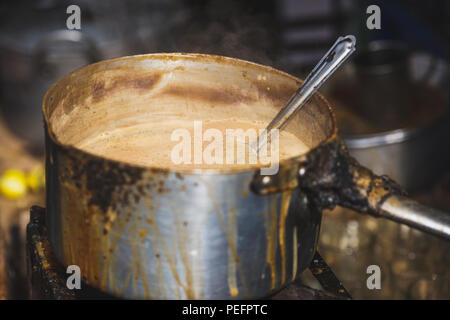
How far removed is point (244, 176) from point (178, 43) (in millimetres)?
3265

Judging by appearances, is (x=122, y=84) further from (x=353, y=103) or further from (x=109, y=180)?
(x=353, y=103)

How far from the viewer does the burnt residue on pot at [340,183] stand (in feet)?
3.66

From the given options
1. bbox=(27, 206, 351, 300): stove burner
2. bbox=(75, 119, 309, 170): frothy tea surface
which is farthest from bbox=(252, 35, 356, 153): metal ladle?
bbox=(27, 206, 351, 300): stove burner

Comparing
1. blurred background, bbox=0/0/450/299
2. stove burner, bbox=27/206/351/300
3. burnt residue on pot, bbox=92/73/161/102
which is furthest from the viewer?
blurred background, bbox=0/0/450/299

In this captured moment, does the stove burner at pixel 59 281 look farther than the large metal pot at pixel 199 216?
Yes

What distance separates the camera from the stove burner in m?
1.35

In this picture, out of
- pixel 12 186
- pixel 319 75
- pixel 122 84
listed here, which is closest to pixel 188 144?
pixel 122 84

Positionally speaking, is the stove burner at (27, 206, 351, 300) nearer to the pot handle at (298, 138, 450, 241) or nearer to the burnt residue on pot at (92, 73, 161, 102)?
the pot handle at (298, 138, 450, 241)

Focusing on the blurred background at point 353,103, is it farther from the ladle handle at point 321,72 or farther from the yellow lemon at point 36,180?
the ladle handle at point 321,72

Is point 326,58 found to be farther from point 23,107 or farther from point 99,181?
point 23,107

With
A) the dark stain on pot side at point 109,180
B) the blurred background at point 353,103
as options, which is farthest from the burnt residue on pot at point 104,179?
the blurred background at point 353,103

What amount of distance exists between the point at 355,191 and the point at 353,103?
2554 millimetres

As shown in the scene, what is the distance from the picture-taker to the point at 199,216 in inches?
42.0

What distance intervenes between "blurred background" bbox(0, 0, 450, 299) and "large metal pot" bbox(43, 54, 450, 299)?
136cm
